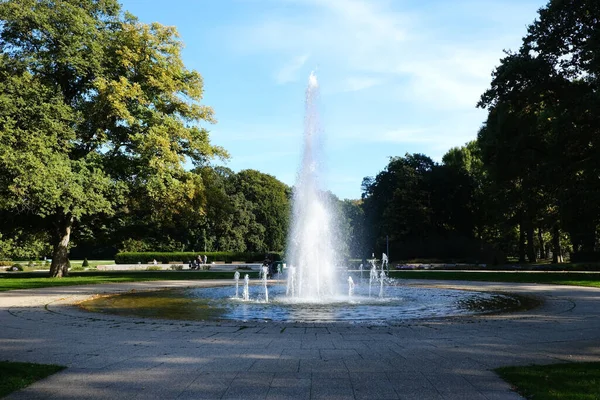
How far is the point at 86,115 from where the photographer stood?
29.9m

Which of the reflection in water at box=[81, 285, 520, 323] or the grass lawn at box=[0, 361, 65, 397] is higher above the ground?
the grass lawn at box=[0, 361, 65, 397]

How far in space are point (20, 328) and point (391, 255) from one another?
170 feet

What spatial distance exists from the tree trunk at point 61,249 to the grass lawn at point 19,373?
26877 millimetres

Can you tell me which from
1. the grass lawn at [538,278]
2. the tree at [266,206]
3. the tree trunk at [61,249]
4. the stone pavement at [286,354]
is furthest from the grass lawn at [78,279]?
the tree at [266,206]

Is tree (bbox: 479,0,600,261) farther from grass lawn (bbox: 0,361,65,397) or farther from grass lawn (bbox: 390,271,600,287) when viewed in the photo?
grass lawn (bbox: 0,361,65,397)

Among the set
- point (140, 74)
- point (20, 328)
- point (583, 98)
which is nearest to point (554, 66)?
point (583, 98)

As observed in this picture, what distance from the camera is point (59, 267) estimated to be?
A: 32.1 m

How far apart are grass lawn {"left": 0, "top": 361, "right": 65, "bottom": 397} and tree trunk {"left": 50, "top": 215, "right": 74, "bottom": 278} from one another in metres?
26.9

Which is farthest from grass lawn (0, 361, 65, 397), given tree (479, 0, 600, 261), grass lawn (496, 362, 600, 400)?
tree (479, 0, 600, 261)

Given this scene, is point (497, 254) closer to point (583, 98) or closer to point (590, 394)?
point (583, 98)

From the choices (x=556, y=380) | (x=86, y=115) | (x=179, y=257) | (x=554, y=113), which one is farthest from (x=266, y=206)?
(x=556, y=380)

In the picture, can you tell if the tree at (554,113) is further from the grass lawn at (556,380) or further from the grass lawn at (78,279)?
the grass lawn at (556,380)

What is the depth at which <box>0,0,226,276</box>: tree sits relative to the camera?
26516 millimetres

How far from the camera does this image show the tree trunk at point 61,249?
32031 mm
